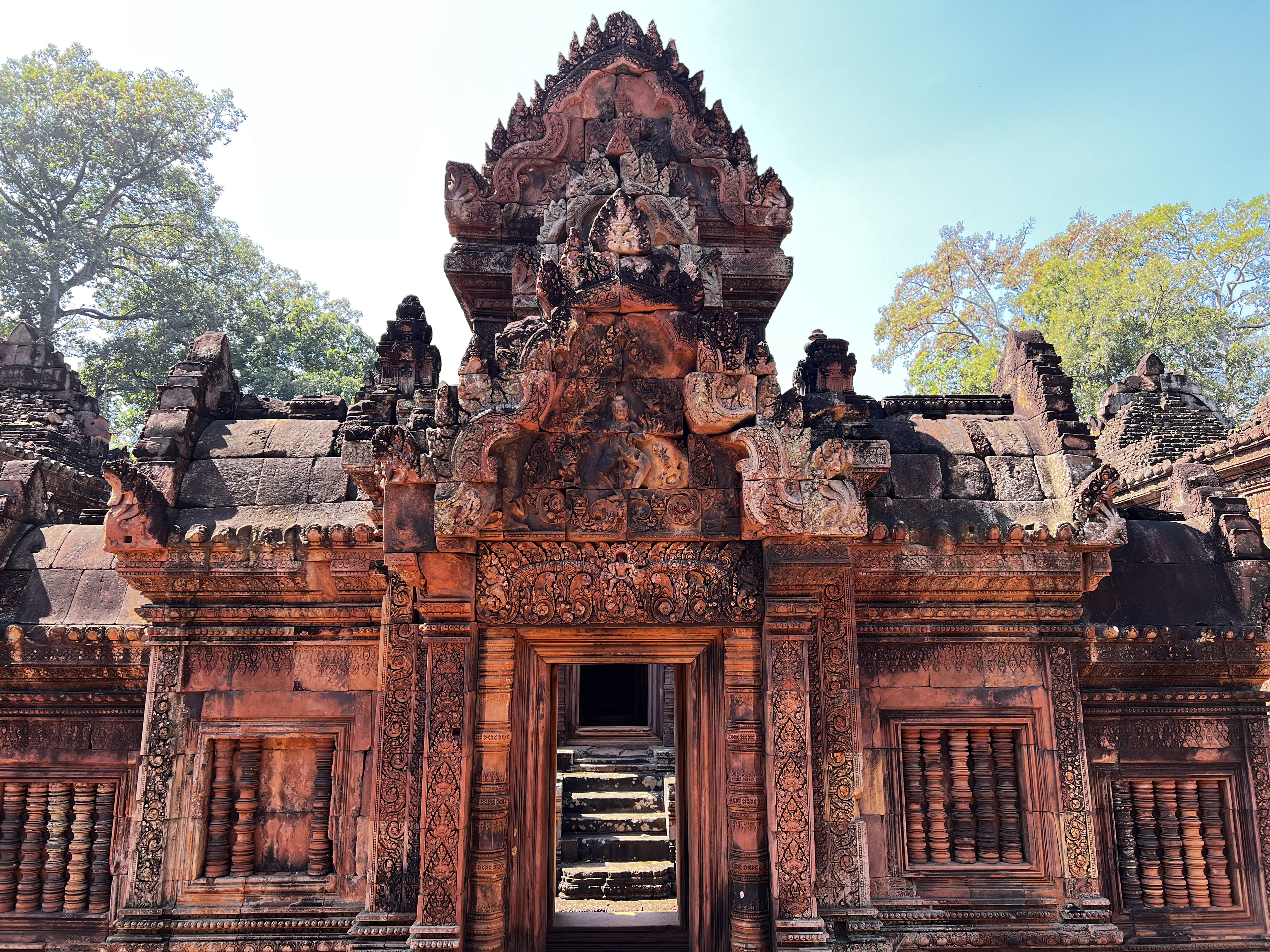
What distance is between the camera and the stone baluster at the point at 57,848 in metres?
5.98

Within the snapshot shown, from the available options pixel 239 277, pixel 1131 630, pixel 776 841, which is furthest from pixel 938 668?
pixel 239 277

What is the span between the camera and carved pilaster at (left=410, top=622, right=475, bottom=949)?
476cm

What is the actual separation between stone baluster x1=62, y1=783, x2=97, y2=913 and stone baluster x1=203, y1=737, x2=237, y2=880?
105cm

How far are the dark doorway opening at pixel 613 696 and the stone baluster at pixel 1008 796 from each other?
32.1 feet

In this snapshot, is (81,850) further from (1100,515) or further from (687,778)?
(1100,515)

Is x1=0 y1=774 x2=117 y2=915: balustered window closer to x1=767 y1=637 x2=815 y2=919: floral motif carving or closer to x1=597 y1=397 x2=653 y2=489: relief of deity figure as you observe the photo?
x1=597 y1=397 x2=653 y2=489: relief of deity figure

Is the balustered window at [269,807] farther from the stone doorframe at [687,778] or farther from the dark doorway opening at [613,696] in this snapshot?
the dark doorway opening at [613,696]

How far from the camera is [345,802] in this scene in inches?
228

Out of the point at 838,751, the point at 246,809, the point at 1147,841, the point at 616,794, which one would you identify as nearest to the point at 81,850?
the point at 246,809

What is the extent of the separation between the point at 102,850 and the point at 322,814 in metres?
1.77

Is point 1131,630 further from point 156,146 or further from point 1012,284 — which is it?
point 156,146

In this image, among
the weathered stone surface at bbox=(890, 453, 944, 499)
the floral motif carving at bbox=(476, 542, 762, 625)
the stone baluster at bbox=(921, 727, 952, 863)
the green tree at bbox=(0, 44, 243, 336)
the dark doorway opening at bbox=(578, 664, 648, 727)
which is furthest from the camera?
the green tree at bbox=(0, 44, 243, 336)

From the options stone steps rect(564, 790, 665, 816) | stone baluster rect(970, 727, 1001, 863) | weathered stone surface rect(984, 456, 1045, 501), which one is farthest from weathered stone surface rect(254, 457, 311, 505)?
stone steps rect(564, 790, 665, 816)

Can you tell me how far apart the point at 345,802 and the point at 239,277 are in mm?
25596
